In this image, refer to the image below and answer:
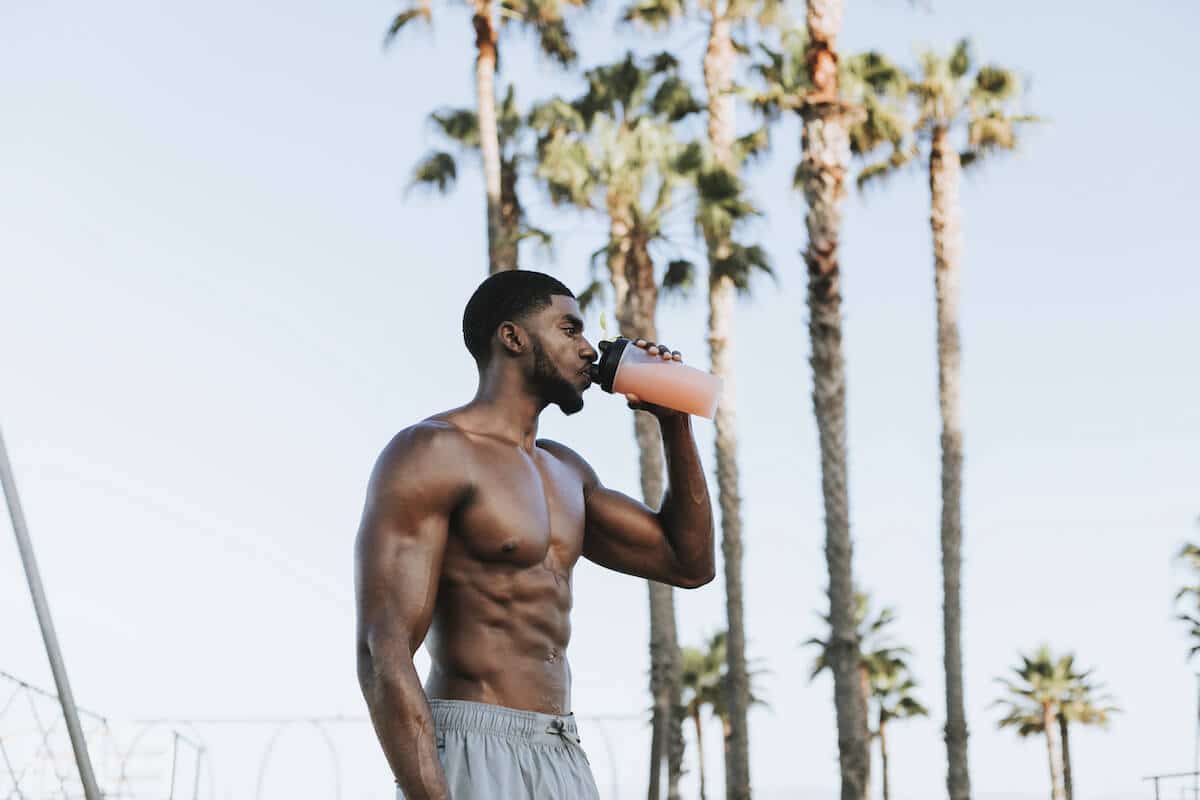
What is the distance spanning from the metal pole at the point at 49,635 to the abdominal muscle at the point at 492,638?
2.25 feet

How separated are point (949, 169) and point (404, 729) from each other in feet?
73.3

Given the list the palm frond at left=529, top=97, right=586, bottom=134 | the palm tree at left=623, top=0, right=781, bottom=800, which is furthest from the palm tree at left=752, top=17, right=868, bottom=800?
the palm frond at left=529, top=97, right=586, bottom=134

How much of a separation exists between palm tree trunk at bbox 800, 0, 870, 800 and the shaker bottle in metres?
13.8

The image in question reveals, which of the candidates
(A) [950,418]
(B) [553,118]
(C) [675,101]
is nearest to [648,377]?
(A) [950,418]

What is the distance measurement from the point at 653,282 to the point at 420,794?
18.6 m

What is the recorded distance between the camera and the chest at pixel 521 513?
2904mm

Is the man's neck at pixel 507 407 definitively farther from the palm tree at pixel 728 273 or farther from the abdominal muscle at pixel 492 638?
→ the palm tree at pixel 728 273

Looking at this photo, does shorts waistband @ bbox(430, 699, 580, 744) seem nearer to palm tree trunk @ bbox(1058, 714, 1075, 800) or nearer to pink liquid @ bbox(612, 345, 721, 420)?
pink liquid @ bbox(612, 345, 721, 420)

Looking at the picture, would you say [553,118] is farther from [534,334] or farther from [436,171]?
[534,334]

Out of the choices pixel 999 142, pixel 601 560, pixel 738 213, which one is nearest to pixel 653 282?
pixel 738 213

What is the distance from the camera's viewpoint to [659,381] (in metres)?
3.02

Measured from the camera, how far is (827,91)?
16922 millimetres

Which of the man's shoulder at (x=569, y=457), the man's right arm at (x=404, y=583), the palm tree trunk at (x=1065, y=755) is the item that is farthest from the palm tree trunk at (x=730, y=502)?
the palm tree trunk at (x=1065, y=755)

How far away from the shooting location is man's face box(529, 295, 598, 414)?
3055 mm
